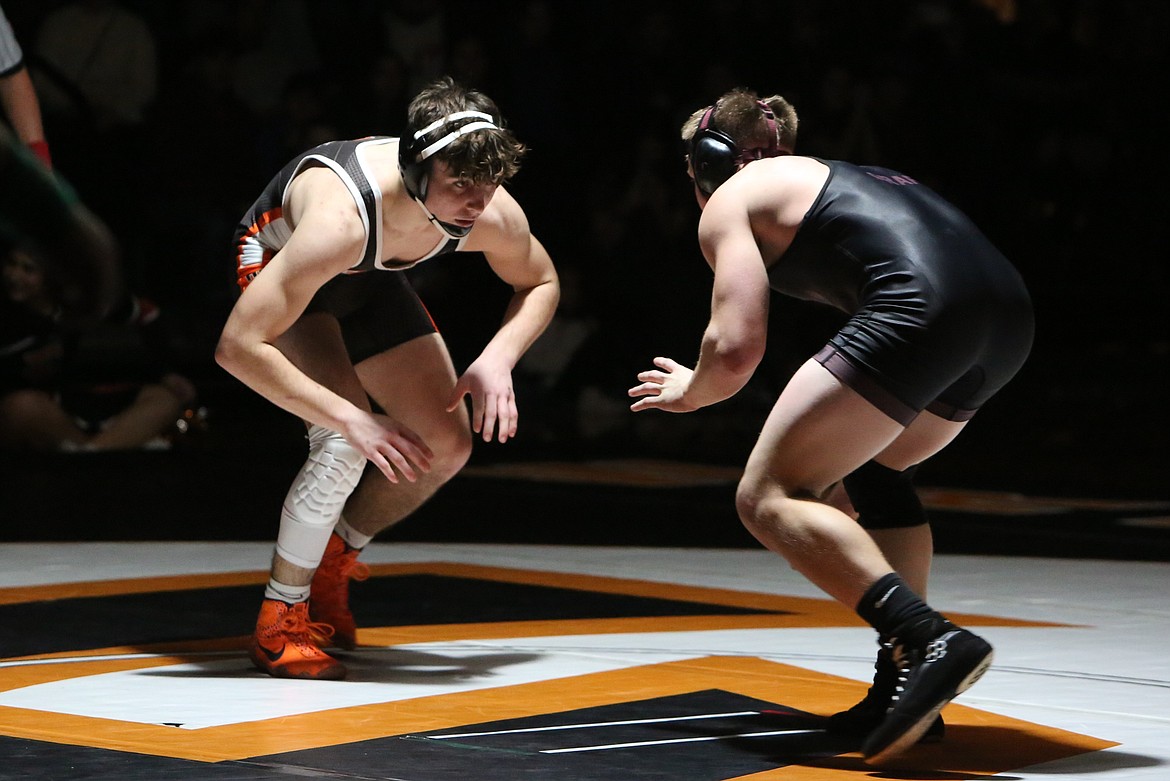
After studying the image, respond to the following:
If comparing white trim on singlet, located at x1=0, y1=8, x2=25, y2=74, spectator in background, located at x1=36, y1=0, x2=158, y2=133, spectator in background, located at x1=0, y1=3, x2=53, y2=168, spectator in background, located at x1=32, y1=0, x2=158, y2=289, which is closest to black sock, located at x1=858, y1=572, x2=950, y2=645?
spectator in background, located at x1=0, y1=3, x2=53, y2=168

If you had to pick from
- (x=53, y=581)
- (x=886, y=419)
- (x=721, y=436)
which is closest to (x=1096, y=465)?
(x=721, y=436)

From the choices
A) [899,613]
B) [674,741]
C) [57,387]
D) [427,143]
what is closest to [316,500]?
[427,143]

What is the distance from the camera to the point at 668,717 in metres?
3.14

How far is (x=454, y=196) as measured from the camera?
3.38 meters

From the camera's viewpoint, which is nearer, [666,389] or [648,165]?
[666,389]

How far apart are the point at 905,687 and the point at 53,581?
268 centimetres

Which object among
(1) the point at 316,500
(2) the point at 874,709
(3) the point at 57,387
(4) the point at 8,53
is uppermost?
(4) the point at 8,53

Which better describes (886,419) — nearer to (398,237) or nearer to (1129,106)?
(398,237)

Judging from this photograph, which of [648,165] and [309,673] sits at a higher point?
[648,165]

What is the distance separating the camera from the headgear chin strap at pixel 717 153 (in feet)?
10.3

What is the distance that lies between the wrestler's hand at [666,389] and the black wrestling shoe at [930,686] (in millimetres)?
583

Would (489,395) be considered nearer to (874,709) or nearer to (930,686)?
(874,709)

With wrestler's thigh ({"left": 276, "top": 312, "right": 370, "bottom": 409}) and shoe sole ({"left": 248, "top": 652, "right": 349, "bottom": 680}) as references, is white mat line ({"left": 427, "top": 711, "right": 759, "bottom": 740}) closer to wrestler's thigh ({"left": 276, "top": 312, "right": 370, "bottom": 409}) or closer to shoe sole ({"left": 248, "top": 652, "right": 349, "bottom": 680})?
shoe sole ({"left": 248, "top": 652, "right": 349, "bottom": 680})

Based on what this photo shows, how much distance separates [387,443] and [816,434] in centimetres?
80
